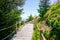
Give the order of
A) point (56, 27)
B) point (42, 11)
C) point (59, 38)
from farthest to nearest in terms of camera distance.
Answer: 1. point (42, 11)
2. point (56, 27)
3. point (59, 38)

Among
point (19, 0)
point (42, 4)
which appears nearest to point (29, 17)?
point (42, 4)

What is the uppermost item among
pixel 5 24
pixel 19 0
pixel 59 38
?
pixel 19 0

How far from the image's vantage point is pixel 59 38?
7969 millimetres

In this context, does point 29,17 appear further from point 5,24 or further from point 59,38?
point 59,38

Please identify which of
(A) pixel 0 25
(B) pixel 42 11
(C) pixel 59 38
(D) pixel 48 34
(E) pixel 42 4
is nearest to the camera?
(C) pixel 59 38

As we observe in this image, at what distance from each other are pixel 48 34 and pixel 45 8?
32984mm

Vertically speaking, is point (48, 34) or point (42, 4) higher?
point (42, 4)

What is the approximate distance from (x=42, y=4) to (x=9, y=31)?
1248 inches

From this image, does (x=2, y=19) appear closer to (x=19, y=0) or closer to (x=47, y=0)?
(x=19, y=0)

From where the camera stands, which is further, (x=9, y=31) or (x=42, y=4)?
(x=42, y=4)

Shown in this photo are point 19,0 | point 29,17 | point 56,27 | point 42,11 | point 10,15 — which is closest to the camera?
point 56,27

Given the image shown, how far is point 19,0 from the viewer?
17719 mm

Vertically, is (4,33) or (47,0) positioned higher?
(47,0)

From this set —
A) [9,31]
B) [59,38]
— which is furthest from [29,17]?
[59,38]
